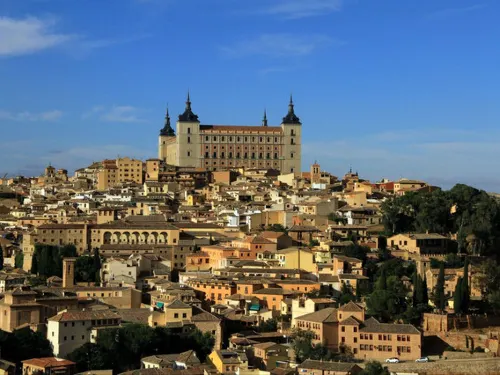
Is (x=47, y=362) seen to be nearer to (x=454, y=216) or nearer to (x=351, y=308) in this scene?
(x=351, y=308)

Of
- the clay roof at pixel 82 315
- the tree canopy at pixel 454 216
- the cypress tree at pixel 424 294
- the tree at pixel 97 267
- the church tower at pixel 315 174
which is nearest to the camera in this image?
the clay roof at pixel 82 315

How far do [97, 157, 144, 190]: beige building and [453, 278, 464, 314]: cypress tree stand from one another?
4184 centimetres

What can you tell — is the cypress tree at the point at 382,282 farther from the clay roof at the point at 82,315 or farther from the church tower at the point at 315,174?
the church tower at the point at 315,174

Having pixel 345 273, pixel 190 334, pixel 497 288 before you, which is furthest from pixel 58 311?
pixel 497 288

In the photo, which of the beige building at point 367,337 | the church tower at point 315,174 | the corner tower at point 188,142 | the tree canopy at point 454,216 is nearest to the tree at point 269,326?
the beige building at point 367,337

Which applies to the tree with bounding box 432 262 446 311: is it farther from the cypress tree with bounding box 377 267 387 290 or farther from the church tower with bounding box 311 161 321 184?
the church tower with bounding box 311 161 321 184

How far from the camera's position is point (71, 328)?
3412 cm

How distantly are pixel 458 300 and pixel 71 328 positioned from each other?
571 inches

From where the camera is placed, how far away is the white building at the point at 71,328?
33844 millimetres

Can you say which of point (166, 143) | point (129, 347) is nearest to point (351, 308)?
point (129, 347)

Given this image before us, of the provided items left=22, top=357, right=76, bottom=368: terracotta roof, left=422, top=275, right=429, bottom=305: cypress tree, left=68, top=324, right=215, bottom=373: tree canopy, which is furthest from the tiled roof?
left=22, top=357, right=76, bottom=368: terracotta roof

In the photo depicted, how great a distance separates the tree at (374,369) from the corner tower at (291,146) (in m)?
54.3

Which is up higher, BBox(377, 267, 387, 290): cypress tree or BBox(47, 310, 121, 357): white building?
BBox(377, 267, 387, 290): cypress tree

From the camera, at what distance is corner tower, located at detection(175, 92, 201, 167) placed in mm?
84812
